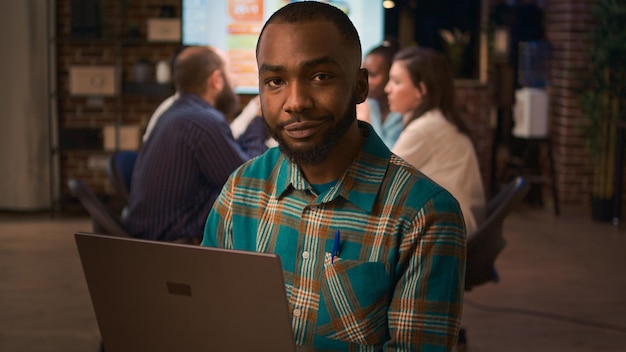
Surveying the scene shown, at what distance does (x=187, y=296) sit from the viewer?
128cm

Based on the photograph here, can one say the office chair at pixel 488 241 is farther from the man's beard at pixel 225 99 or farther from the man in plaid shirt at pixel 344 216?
the man in plaid shirt at pixel 344 216

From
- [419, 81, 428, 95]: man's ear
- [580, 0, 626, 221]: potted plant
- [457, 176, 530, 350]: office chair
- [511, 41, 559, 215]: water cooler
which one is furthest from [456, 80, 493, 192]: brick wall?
[457, 176, 530, 350]: office chair

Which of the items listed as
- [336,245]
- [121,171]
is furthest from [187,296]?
[121,171]

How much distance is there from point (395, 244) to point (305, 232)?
0.57ft

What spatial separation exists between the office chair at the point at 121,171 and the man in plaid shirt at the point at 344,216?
300 cm

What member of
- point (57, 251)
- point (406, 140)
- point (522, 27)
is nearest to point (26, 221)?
point (57, 251)

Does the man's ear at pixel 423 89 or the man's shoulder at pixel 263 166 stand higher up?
the man's ear at pixel 423 89

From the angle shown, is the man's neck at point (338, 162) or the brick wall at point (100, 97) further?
the brick wall at point (100, 97)

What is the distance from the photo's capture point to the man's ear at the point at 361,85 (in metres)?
1.64

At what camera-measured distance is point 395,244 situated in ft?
5.07

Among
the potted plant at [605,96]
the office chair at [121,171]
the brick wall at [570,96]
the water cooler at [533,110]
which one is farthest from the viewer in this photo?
the brick wall at [570,96]

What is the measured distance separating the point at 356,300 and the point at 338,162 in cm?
25

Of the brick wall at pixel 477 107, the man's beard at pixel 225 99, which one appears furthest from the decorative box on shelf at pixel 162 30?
the man's beard at pixel 225 99

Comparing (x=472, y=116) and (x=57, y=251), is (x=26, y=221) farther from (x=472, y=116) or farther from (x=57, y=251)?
(x=472, y=116)
